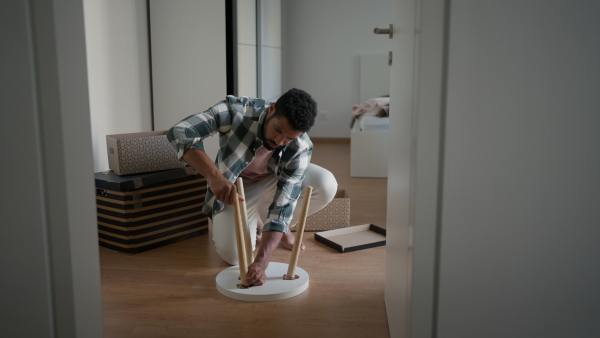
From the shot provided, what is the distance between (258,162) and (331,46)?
387 centimetres

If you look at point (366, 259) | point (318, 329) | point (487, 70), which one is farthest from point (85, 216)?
point (366, 259)

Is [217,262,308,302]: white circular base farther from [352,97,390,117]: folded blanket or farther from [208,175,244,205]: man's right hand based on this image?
[352,97,390,117]: folded blanket

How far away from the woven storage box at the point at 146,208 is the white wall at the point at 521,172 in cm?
163

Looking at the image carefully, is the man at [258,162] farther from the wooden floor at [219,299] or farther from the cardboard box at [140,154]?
the cardboard box at [140,154]

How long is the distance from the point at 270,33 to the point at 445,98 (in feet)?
13.2

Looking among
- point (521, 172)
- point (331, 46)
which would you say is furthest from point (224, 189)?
point (331, 46)

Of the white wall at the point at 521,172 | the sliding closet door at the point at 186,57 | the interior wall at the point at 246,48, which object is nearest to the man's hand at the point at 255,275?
the white wall at the point at 521,172

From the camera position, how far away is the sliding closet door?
3311 mm

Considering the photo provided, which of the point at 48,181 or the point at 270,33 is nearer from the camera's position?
the point at 48,181

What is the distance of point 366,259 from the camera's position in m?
2.34

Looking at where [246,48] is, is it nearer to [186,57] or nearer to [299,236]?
[186,57]

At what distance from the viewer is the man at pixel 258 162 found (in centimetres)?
192

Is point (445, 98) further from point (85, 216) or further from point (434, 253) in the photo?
point (85, 216)

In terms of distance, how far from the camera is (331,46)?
596 cm
